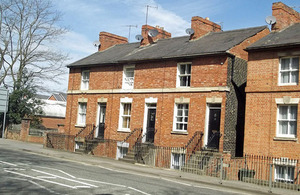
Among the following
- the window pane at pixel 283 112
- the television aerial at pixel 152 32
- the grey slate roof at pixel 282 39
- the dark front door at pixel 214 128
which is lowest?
the dark front door at pixel 214 128

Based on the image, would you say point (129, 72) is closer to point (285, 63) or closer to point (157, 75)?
point (157, 75)

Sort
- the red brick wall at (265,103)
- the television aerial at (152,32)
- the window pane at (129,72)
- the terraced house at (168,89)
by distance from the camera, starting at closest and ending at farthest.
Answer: the red brick wall at (265,103), the terraced house at (168,89), the window pane at (129,72), the television aerial at (152,32)

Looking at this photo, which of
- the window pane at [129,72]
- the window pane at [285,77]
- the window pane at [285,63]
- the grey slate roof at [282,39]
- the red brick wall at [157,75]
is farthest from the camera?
the window pane at [129,72]

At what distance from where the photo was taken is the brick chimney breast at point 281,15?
2298 centimetres

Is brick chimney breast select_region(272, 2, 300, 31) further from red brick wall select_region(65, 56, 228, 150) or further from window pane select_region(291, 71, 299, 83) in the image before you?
window pane select_region(291, 71, 299, 83)

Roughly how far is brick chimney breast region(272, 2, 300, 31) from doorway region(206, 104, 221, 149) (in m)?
6.21

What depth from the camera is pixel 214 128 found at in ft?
72.6

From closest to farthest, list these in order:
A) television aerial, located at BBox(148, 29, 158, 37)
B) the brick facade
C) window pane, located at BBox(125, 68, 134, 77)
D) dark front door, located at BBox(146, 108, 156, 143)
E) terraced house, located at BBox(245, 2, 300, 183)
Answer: terraced house, located at BBox(245, 2, 300, 183), the brick facade, dark front door, located at BBox(146, 108, 156, 143), window pane, located at BBox(125, 68, 134, 77), television aerial, located at BBox(148, 29, 158, 37)

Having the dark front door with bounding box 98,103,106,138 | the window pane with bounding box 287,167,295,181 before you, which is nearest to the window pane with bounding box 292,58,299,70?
the window pane with bounding box 287,167,295,181

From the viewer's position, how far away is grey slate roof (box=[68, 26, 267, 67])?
2332cm

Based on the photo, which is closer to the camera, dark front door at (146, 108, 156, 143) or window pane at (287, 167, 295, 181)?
window pane at (287, 167, 295, 181)

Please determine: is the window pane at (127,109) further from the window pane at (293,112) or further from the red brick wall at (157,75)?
the window pane at (293,112)

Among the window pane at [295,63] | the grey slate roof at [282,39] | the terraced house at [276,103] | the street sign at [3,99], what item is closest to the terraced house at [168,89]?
the terraced house at [276,103]

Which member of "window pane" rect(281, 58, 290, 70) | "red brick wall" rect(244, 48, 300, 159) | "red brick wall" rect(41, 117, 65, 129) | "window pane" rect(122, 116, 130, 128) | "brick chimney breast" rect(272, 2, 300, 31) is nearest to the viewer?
"red brick wall" rect(244, 48, 300, 159)
